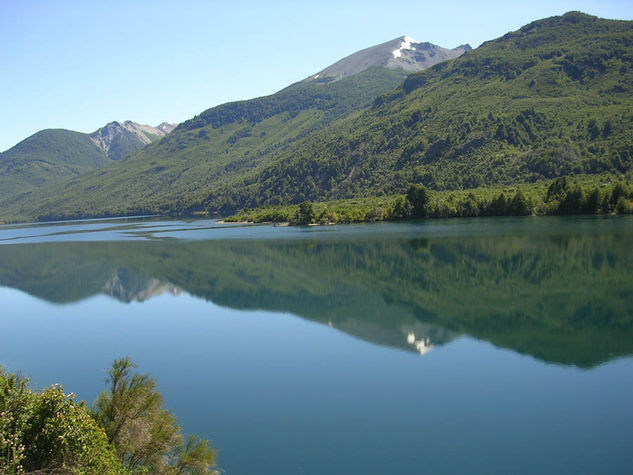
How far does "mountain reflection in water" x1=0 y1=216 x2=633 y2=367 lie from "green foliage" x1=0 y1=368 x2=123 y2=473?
58.2 feet

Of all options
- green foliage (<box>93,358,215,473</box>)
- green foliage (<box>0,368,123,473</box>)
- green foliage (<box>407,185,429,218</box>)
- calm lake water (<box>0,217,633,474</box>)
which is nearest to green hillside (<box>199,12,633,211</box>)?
green foliage (<box>407,185,429,218</box>)

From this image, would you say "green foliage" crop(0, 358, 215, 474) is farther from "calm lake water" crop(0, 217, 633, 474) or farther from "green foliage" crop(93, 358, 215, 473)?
"calm lake water" crop(0, 217, 633, 474)

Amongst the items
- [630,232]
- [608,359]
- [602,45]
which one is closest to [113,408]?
[608,359]

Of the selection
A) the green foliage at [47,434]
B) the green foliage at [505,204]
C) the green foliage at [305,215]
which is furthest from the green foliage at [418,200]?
the green foliage at [47,434]

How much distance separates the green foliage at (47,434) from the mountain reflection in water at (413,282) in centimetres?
1773

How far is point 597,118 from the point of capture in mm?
137750

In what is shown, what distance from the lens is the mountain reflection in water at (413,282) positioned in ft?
84.9

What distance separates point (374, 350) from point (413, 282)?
16.4m

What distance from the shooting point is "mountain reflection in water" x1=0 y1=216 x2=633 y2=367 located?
2588 centimetres

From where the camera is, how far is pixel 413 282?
39719 millimetres

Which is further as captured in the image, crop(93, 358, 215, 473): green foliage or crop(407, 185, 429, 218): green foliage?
crop(407, 185, 429, 218): green foliage

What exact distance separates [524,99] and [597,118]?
112ft

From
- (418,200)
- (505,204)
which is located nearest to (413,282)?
(505,204)

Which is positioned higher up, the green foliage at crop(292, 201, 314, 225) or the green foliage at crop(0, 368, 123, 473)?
the green foliage at crop(0, 368, 123, 473)
